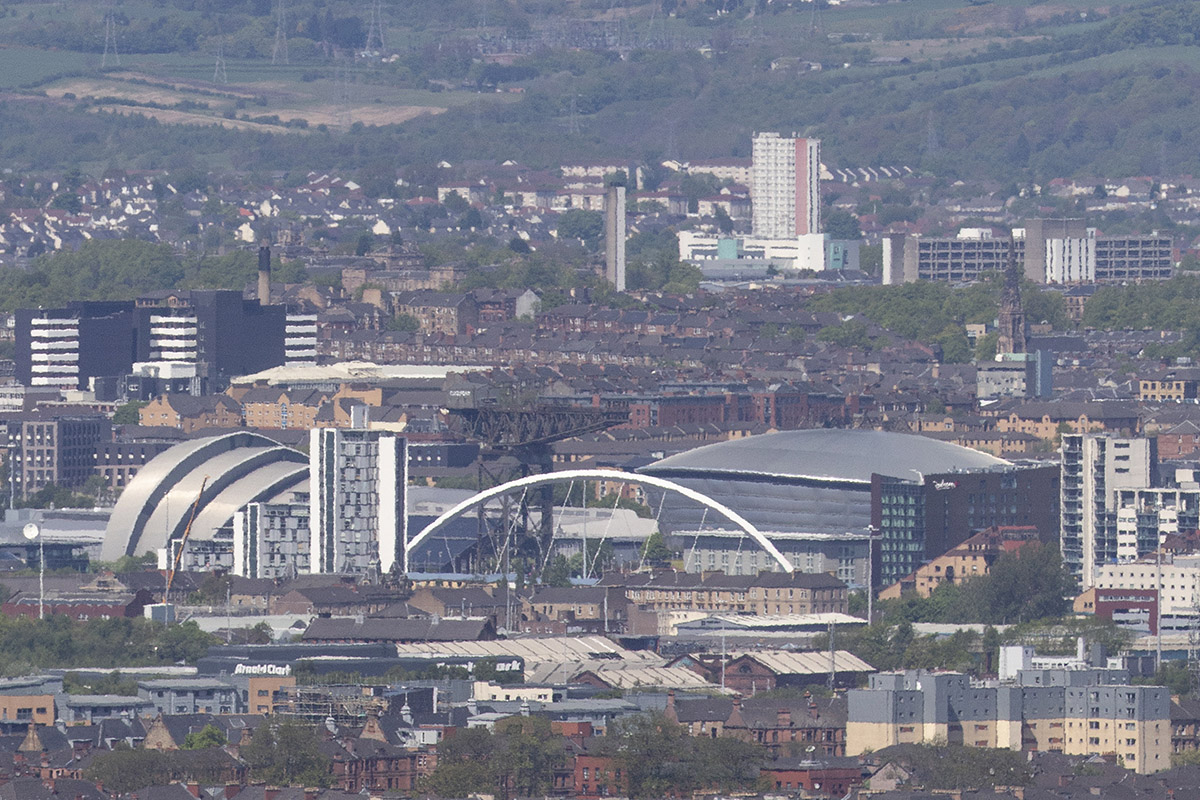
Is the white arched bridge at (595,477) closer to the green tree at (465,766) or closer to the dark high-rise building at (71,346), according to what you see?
the green tree at (465,766)

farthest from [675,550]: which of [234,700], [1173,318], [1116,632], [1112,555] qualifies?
[1173,318]

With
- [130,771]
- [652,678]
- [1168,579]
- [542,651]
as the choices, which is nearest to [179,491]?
[1168,579]

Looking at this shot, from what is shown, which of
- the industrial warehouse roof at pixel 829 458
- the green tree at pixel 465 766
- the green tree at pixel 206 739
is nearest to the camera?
the green tree at pixel 465 766

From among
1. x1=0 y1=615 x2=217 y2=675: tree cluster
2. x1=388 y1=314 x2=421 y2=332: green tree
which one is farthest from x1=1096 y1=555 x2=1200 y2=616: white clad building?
x1=388 y1=314 x2=421 y2=332: green tree

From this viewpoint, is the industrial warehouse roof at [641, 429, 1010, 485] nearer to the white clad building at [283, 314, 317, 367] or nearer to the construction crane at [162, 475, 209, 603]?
the construction crane at [162, 475, 209, 603]

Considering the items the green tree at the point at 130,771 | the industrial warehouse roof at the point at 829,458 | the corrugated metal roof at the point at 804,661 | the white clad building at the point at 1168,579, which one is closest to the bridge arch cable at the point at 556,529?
the industrial warehouse roof at the point at 829,458

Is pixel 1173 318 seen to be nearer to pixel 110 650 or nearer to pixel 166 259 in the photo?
pixel 166 259
